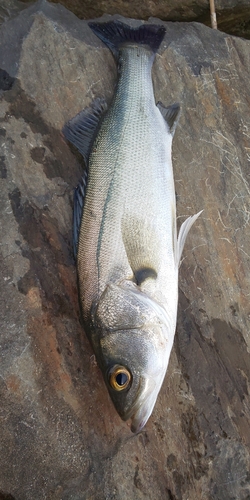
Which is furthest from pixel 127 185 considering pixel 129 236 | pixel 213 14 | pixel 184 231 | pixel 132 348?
pixel 213 14

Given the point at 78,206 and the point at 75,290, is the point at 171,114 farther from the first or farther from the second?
the point at 75,290

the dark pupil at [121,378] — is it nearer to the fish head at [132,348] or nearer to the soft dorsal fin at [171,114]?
the fish head at [132,348]

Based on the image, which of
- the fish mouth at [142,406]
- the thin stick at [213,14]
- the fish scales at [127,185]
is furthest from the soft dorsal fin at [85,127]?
the thin stick at [213,14]

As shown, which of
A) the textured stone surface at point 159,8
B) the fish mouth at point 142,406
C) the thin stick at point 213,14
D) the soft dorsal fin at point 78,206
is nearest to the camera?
the fish mouth at point 142,406

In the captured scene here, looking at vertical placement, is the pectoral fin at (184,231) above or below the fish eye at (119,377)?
above

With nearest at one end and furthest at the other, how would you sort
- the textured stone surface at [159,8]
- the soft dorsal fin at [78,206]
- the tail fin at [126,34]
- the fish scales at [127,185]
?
the fish scales at [127,185]
the soft dorsal fin at [78,206]
the tail fin at [126,34]
the textured stone surface at [159,8]

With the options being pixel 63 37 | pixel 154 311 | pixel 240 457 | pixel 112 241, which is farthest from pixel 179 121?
pixel 240 457
